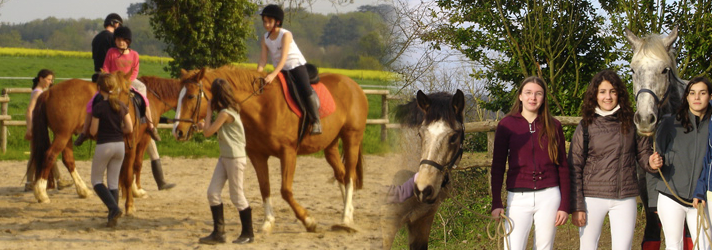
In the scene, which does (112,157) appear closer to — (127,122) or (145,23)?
(127,122)

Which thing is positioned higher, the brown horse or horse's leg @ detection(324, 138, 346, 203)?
the brown horse

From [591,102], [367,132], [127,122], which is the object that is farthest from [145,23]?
[591,102]

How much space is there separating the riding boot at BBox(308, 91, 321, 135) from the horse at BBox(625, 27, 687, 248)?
206 cm

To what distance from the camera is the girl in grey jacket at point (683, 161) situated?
3453mm

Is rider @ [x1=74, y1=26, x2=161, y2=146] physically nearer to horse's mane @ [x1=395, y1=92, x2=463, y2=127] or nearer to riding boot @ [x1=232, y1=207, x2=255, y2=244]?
riding boot @ [x1=232, y1=207, x2=255, y2=244]

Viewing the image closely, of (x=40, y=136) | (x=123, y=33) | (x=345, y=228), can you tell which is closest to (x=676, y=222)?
(x=345, y=228)

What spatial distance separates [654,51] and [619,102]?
Answer: 4.06 feet

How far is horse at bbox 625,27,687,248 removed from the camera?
401 cm

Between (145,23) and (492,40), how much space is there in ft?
40.7

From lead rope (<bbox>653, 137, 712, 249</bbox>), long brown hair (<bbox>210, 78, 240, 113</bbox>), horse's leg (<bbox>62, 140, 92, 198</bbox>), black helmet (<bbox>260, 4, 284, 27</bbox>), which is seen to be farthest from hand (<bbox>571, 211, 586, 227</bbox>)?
horse's leg (<bbox>62, 140, 92, 198</bbox>)

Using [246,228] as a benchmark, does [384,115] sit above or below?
above

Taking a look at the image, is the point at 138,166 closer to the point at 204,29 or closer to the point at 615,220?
the point at 204,29

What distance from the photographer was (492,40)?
1152 centimetres

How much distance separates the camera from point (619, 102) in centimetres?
320
